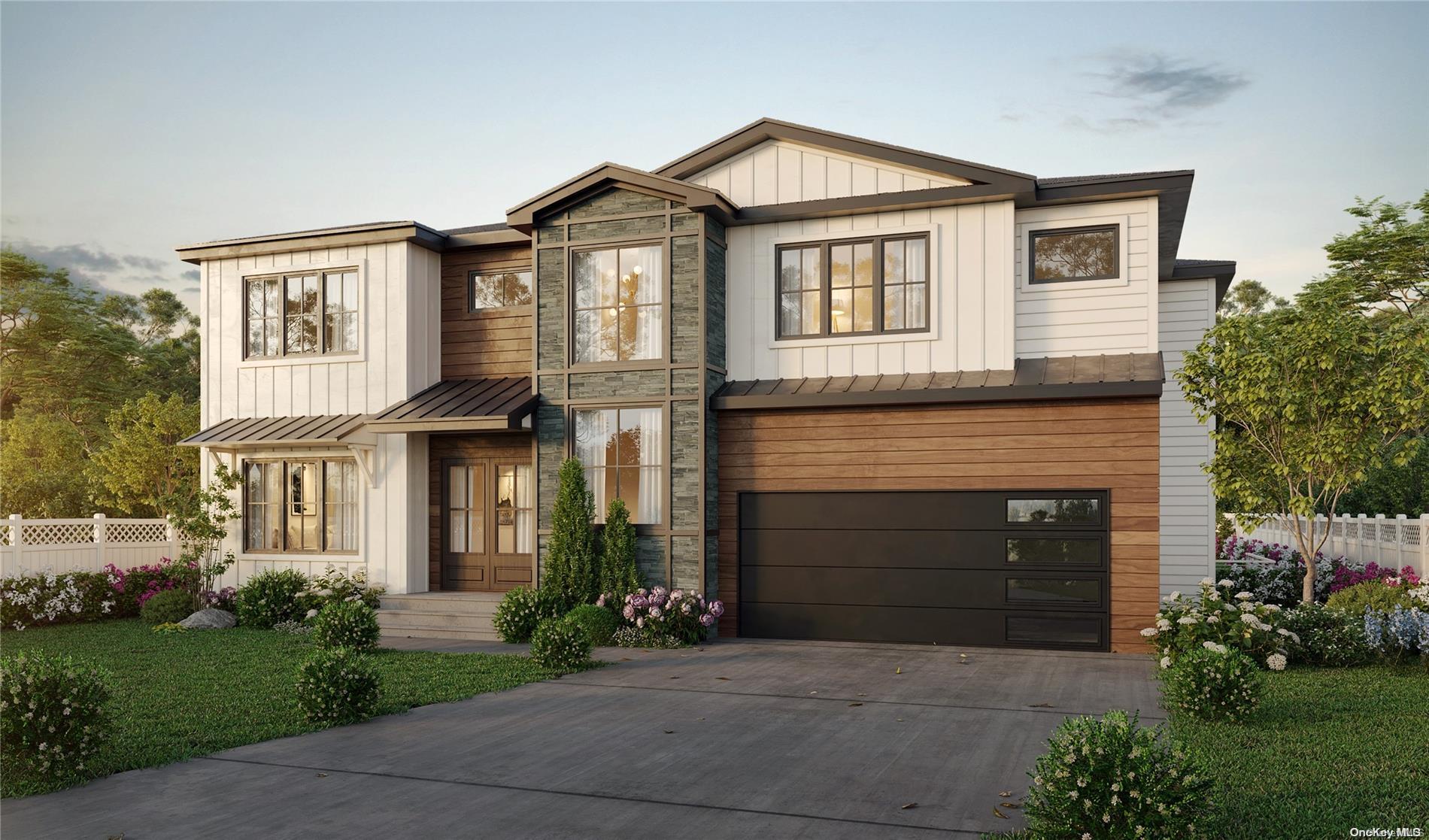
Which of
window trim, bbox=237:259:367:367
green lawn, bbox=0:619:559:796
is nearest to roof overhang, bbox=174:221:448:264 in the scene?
window trim, bbox=237:259:367:367

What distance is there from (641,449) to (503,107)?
4842 millimetres

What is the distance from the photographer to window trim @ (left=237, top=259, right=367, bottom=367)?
1432 centimetres

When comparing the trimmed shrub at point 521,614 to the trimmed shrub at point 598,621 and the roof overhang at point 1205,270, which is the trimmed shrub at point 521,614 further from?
the roof overhang at point 1205,270

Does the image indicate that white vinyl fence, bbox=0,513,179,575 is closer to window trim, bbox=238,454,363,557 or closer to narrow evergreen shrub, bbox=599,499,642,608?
window trim, bbox=238,454,363,557

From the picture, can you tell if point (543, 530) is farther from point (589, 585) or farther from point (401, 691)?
point (401, 691)

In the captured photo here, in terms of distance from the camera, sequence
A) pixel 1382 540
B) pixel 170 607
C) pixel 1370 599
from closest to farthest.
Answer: pixel 1370 599
pixel 170 607
pixel 1382 540

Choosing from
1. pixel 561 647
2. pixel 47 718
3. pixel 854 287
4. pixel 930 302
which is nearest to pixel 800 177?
pixel 854 287

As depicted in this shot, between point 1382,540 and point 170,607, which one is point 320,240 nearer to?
point 170,607

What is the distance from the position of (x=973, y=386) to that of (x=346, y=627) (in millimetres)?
7490

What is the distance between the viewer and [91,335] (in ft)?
93.8

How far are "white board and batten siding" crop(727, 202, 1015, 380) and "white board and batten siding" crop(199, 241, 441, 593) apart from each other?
4.54 metres

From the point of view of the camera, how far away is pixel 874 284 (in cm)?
1263

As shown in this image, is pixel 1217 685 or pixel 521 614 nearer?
pixel 1217 685

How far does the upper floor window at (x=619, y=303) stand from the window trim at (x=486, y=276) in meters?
1.19
